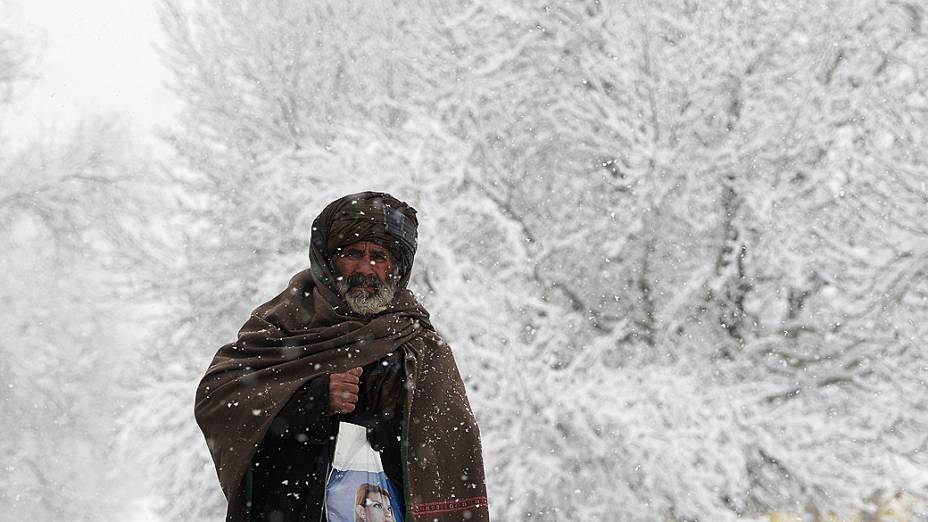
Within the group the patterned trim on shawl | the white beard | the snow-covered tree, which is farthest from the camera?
the snow-covered tree

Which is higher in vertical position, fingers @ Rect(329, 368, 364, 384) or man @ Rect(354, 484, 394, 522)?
fingers @ Rect(329, 368, 364, 384)

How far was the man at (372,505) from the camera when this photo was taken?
7.71 feet

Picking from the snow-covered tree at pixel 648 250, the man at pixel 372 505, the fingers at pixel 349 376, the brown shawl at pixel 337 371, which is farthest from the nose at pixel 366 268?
the snow-covered tree at pixel 648 250

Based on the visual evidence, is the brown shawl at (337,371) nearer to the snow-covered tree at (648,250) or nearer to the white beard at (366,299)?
the white beard at (366,299)

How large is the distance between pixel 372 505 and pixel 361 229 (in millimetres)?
740

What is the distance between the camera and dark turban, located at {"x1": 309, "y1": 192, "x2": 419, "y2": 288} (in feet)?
8.19

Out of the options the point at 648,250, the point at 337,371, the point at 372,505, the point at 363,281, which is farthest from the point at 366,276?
the point at 648,250

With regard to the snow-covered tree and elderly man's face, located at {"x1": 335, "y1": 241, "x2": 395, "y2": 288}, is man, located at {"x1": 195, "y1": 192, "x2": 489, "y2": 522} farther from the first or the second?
the snow-covered tree

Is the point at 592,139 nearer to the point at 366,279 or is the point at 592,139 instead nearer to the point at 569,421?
the point at 569,421

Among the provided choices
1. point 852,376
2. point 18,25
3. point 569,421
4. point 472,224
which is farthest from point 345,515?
point 18,25

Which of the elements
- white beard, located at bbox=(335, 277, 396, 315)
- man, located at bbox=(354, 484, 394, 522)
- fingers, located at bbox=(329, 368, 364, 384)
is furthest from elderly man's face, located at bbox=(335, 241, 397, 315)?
man, located at bbox=(354, 484, 394, 522)

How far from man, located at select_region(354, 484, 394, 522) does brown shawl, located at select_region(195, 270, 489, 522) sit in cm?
9

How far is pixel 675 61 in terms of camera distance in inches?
311

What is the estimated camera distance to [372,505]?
237 cm
